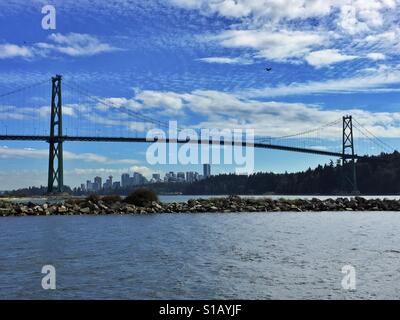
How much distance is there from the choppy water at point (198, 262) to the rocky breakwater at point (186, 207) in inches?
430

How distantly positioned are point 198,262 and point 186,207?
24067 millimetres

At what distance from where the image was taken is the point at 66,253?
48.1ft

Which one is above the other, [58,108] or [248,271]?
[58,108]

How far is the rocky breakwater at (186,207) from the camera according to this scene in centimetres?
3250

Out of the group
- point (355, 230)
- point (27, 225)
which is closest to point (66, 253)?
point (27, 225)

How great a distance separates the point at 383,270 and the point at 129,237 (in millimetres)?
9541

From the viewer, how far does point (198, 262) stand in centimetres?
1309

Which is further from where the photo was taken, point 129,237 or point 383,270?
point 129,237

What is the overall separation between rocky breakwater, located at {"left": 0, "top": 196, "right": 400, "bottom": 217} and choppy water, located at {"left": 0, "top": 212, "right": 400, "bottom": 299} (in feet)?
35.8
